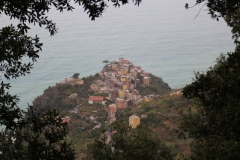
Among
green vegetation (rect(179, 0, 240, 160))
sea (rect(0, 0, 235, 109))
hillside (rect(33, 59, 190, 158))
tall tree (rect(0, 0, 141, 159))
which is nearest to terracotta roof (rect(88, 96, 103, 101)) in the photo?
hillside (rect(33, 59, 190, 158))

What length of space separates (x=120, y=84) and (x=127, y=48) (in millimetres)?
30611

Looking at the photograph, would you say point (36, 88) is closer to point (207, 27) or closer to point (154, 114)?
point (154, 114)

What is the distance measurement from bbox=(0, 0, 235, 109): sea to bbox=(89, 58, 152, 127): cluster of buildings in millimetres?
7718

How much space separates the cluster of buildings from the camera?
30.9 m

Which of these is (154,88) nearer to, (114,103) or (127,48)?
(114,103)

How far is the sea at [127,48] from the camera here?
46438mm

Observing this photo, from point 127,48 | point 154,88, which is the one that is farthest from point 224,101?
point 127,48

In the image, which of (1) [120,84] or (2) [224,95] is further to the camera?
(1) [120,84]

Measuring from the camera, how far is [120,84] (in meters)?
36.4

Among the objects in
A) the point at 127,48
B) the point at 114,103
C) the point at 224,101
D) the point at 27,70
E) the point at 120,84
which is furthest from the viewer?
the point at 127,48

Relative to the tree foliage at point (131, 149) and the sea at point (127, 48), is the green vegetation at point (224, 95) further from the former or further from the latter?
the sea at point (127, 48)

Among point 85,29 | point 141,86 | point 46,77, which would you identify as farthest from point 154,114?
point 85,29

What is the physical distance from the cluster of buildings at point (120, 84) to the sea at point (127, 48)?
7718 mm

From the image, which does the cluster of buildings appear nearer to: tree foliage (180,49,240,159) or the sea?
the sea
